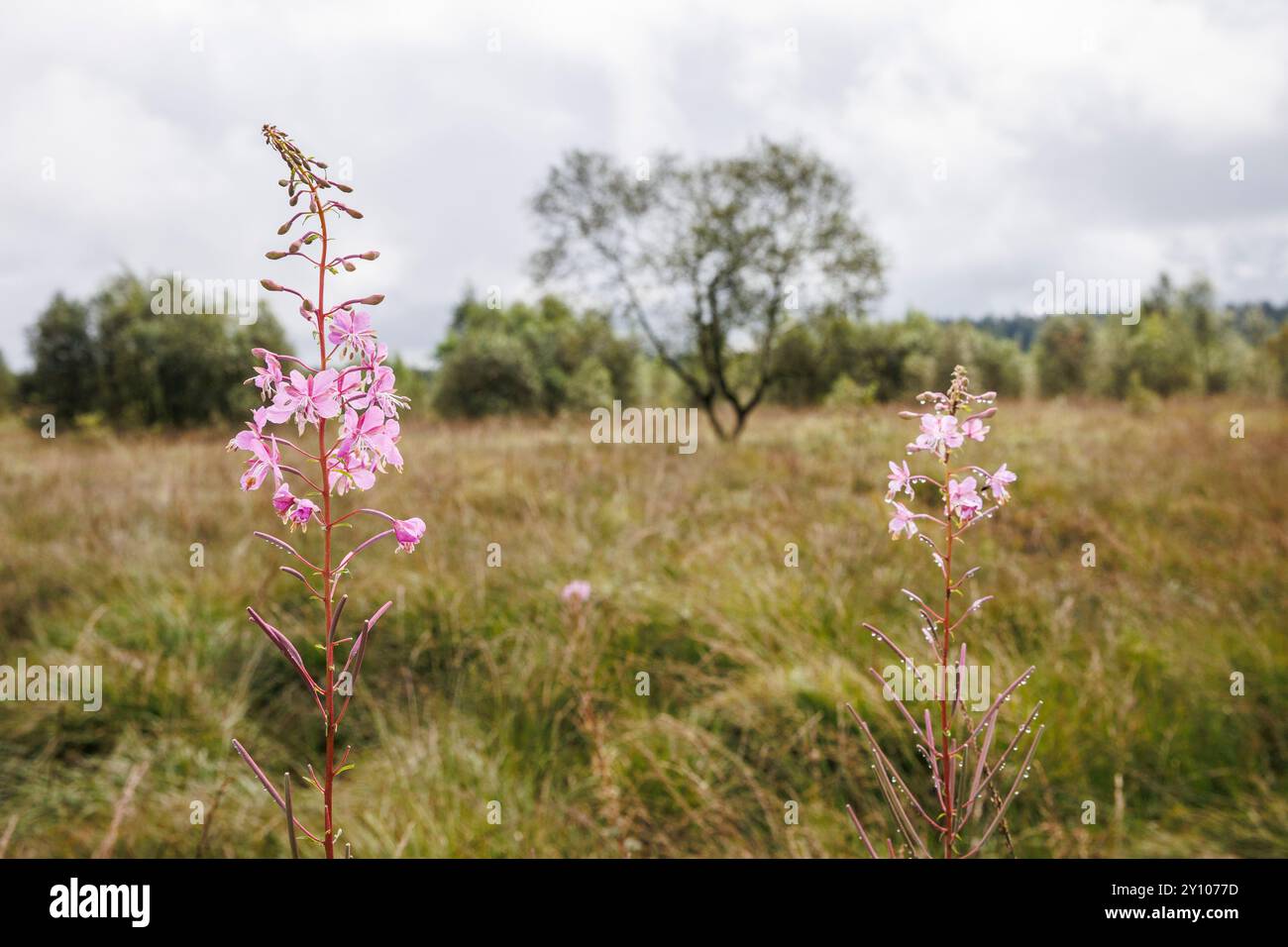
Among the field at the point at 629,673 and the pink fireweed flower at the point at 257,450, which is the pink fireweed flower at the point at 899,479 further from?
the field at the point at 629,673

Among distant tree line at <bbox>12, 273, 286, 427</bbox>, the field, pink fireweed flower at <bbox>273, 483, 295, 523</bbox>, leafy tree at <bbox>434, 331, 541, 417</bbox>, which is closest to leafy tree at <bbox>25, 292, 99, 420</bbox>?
distant tree line at <bbox>12, 273, 286, 427</bbox>

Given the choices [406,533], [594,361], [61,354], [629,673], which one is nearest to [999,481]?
[406,533]

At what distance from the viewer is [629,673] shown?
375cm

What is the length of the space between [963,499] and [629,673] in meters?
3.12

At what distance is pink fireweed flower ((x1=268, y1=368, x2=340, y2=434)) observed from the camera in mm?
583

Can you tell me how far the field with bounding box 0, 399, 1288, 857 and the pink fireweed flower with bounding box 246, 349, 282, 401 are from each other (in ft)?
4.94

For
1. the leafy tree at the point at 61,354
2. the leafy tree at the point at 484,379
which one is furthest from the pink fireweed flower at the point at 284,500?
the leafy tree at the point at 61,354

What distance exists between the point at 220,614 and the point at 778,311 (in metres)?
10.6

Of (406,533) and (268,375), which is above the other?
(268,375)

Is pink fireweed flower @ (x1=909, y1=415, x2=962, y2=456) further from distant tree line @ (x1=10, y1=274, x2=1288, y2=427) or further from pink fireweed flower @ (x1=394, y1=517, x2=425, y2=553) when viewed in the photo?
distant tree line @ (x1=10, y1=274, x2=1288, y2=427)

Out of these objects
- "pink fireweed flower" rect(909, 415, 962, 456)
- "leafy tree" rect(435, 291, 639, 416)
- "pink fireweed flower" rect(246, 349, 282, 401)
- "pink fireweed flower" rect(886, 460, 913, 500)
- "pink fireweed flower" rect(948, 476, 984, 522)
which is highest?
"leafy tree" rect(435, 291, 639, 416)

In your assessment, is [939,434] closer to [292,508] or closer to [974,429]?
[974,429]

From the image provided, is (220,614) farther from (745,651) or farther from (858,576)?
(858,576)
